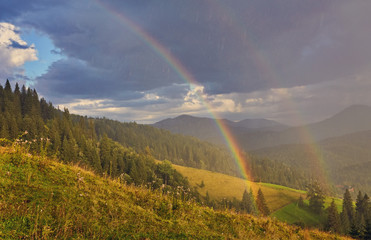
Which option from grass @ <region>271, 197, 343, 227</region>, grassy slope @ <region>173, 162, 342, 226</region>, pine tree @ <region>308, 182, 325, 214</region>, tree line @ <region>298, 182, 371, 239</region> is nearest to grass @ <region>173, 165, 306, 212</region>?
grassy slope @ <region>173, 162, 342, 226</region>

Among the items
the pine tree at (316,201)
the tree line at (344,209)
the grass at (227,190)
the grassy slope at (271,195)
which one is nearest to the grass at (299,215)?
the grassy slope at (271,195)

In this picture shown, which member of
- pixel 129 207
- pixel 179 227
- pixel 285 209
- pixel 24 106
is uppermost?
pixel 24 106

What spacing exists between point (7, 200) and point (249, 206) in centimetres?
10345

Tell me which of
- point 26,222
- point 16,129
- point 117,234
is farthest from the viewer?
point 16,129

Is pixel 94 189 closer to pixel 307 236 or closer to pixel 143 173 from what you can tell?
pixel 307 236

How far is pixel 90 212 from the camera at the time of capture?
5.85 meters

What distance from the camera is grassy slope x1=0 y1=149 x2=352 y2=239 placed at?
15.9 ft

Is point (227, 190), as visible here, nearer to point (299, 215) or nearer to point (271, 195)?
point (271, 195)

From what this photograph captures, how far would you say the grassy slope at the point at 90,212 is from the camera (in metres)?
4.84

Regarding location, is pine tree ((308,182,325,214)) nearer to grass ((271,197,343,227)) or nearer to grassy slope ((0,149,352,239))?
grass ((271,197,343,227))

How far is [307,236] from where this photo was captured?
30.7ft

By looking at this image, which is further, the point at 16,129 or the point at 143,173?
the point at 143,173

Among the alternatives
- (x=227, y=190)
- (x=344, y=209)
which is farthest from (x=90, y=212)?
(x=227, y=190)

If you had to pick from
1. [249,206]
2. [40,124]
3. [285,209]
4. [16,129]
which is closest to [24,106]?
[40,124]
